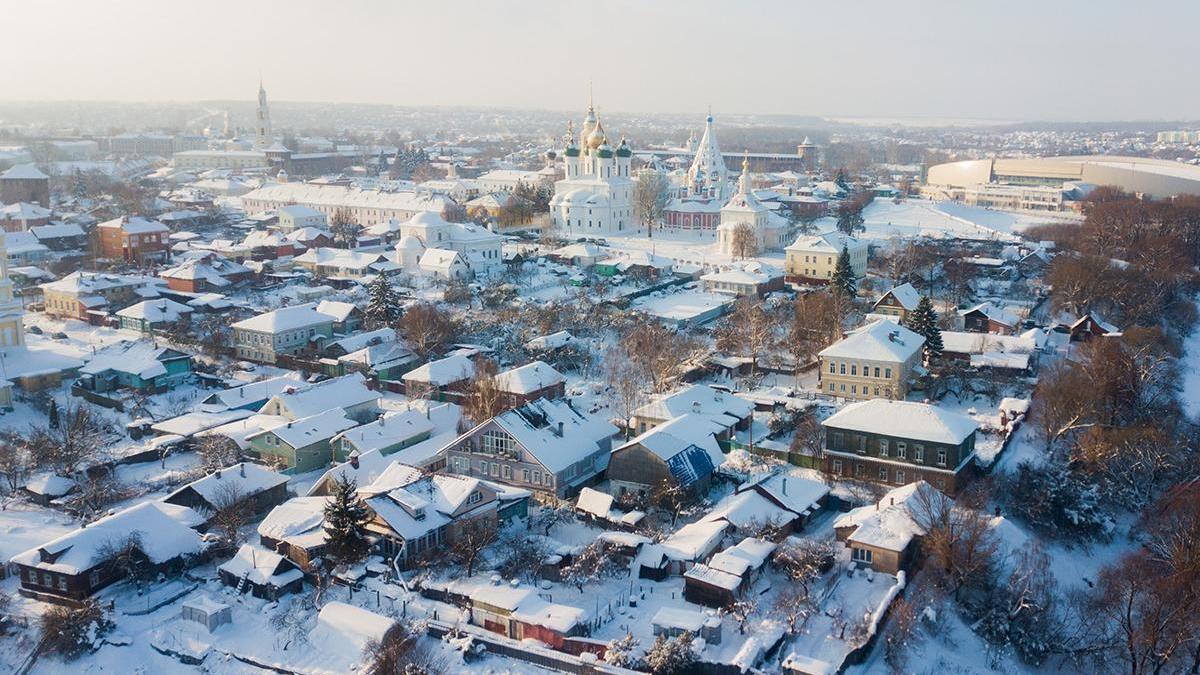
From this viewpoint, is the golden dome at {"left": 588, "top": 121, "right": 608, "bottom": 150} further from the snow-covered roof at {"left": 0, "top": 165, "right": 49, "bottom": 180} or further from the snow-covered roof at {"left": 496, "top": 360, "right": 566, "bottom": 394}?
the snow-covered roof at {"left": 0, "top": 165, "right": 49, "bottom": 180}

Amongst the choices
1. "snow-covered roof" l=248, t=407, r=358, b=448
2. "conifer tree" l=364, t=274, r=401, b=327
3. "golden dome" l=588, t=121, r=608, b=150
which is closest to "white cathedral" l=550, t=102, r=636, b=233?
"golden dome" l=588, t=121, r=608, b=150

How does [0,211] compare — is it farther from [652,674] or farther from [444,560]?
[652,674]

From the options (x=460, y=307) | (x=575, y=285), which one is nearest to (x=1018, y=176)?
(x=575, y=285)

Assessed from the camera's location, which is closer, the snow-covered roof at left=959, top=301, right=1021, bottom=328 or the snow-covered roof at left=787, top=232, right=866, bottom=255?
the snow-covered roof at left=959, top=301, right=1021, bottom=328

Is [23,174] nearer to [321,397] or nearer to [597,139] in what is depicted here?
[597,139]

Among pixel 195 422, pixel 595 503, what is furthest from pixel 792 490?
pixel 195 422

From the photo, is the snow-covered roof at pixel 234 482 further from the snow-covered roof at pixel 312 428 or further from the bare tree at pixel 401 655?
the bare tree at pixel 401 655
